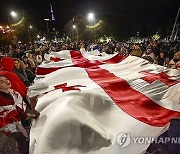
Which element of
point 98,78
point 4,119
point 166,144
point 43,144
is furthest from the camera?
point 98,78

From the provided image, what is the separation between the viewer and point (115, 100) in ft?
10.4

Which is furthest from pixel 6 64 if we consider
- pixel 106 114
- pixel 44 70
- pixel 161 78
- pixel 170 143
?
pixel 170 143

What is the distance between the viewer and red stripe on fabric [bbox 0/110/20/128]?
272cm

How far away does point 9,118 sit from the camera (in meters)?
2.75

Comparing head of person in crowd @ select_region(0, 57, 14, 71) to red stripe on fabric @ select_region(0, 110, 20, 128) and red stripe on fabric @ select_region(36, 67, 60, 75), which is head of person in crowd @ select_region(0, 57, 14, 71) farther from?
red stripe on fabric @ select_region(36, 67, 60, 75)

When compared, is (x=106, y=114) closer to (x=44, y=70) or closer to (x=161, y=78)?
(x=161, y=78)

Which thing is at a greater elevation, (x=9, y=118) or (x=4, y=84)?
(x=4, y=84)

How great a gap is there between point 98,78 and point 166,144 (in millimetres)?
2955

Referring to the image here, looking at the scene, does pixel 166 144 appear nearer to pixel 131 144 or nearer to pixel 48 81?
pixel 131 144

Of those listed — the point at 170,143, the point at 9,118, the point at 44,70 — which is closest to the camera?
the point at 170,143

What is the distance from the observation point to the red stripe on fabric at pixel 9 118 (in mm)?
2719

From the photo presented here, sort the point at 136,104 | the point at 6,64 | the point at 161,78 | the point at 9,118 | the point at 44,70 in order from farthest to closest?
the point at 44,70 < the point at 161,78 < the point at 6,64 < the point at 136,104 < the point at 9,118

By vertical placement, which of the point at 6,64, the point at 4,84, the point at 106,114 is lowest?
the point at 106,114

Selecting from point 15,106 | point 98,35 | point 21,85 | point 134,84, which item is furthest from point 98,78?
point 98,35
